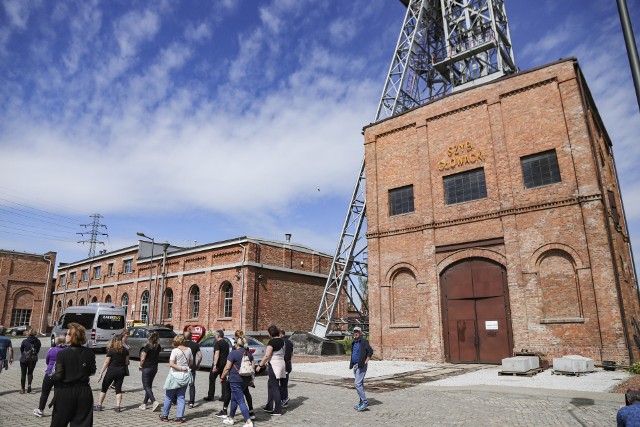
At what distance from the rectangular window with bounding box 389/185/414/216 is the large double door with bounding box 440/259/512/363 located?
3634mm

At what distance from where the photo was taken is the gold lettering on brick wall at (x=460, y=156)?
60.9 ft

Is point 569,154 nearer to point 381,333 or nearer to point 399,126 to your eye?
point 399,126

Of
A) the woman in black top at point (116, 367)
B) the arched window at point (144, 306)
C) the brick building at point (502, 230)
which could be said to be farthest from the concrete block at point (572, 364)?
the arched window at point (144, 306)

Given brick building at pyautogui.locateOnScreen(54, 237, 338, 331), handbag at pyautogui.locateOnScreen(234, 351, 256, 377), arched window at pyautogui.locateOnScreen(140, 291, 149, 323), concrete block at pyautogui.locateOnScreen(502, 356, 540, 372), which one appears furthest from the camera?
arched window at pyautogui.locateOnScreen(140, 291, 149, 323)

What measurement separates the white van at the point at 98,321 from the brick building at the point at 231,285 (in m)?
6.38

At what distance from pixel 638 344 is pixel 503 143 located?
8.52m

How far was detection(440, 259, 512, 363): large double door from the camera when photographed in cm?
1669

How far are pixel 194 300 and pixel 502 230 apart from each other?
2140 cm

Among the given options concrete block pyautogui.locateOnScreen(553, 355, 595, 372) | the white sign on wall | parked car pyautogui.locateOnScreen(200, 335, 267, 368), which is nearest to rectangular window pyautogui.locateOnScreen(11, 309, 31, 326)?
parked car pyautogui.locateOnScreen(200, 335, 267, 368)

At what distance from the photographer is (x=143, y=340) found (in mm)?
19469

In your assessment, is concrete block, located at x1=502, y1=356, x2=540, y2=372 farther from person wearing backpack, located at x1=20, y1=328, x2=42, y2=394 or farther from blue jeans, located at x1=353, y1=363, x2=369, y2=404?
person wearing backpack, located at x1=20, y1=328, x2=42, y2=394

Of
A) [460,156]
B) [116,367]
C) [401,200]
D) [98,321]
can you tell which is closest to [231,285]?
[98,321]

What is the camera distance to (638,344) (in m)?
14.1

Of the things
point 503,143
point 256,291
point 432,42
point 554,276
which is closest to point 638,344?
point 554,276
